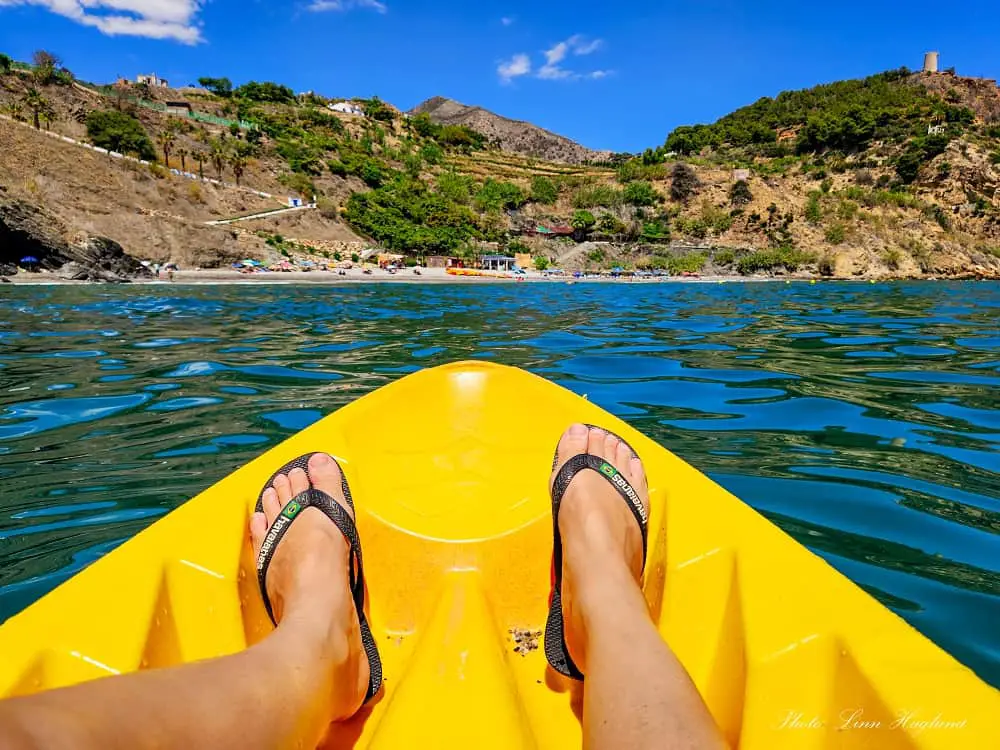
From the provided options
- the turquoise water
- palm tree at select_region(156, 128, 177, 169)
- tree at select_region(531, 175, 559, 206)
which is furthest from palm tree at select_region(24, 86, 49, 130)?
the turquoise water

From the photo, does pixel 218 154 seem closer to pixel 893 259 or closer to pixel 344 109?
pixel 344 109

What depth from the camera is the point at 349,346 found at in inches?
243

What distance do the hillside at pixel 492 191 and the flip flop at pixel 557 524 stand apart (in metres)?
27.1

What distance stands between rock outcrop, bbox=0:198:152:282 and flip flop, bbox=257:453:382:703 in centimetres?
2010

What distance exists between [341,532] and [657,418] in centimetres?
229

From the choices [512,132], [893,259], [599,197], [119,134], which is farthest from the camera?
[512,132]

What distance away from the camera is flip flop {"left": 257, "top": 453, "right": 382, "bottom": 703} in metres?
1.33

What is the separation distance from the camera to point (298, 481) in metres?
1.60

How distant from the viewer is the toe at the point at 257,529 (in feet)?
4.71

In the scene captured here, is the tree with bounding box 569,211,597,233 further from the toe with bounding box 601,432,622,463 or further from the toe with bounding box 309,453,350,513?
the toe with bounding box 309,453,350,513

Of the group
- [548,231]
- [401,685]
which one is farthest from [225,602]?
[548,231]

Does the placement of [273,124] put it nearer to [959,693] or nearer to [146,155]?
[146,155]

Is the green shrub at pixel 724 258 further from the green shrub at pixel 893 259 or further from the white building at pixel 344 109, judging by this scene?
the white building at pixel 344 109

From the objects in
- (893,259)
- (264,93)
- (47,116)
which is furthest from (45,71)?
(893,259)
